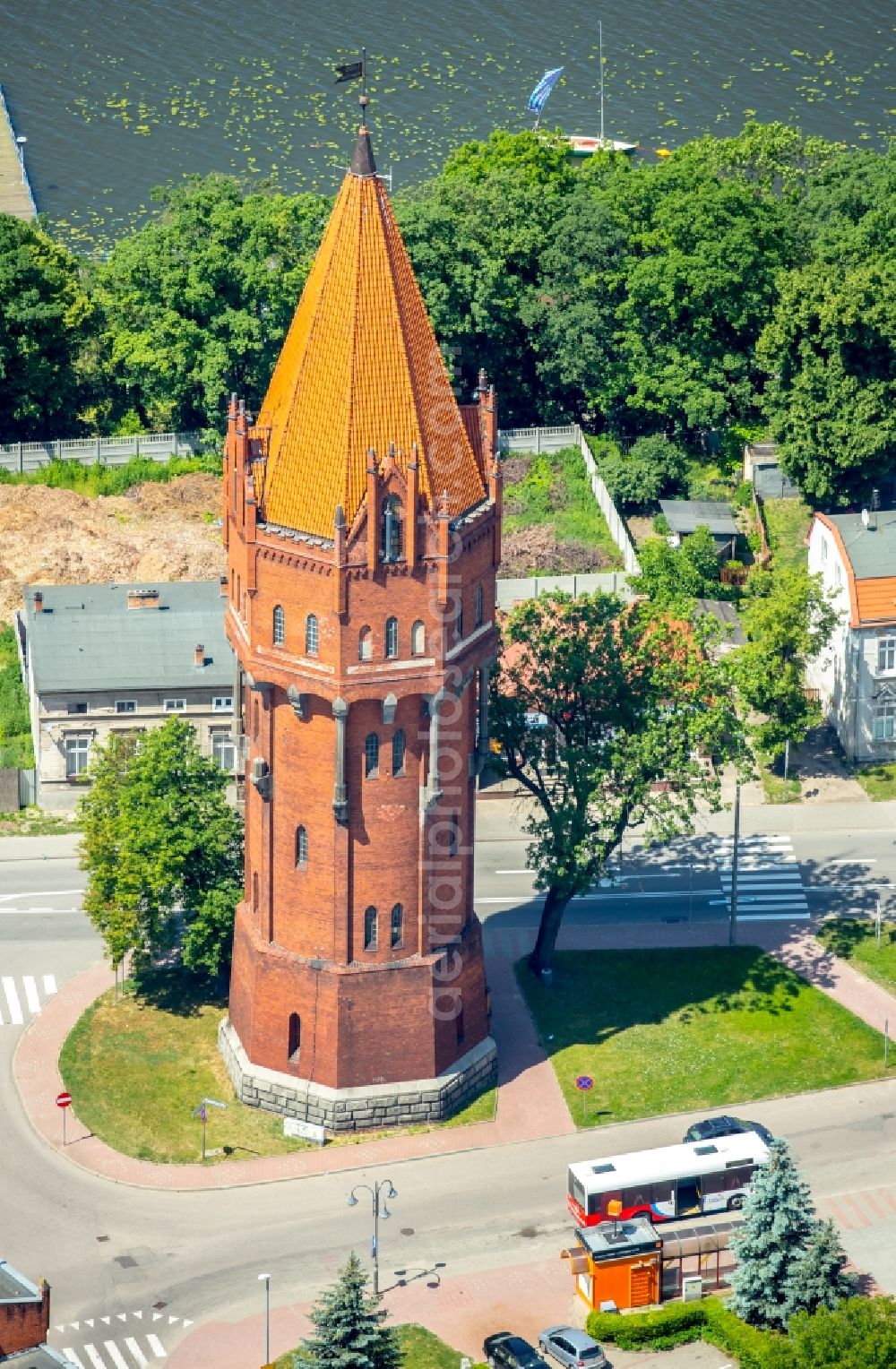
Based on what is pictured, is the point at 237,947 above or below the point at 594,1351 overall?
above

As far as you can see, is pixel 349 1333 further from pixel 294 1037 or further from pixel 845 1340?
pixel 294 1037

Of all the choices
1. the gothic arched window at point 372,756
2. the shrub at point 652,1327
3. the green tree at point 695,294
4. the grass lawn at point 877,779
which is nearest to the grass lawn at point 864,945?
the grass lawn at point 877,779

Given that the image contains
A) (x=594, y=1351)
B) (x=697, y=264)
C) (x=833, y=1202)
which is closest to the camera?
(x=594, y=1351)

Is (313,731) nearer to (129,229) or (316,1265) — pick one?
(316,1265)

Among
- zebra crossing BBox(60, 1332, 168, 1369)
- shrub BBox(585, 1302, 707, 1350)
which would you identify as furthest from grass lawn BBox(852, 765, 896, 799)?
zebra crossing BBox(60, 1332, 168, 1369)

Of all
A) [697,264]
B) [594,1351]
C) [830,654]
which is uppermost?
[697,264]

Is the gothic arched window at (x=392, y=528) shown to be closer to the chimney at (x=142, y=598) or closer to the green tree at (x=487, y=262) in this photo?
the chimney at (x=142, y=598)

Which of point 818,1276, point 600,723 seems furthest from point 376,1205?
point 600,723

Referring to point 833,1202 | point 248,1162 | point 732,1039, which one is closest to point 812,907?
point 732,1039
